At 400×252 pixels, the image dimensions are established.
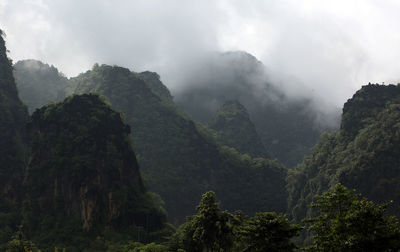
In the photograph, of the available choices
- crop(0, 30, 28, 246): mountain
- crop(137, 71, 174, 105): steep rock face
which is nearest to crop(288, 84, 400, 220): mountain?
crop(0, 30, 28, 246): mountain

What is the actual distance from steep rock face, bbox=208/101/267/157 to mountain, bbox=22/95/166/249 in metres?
89.5

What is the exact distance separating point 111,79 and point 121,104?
12.8m

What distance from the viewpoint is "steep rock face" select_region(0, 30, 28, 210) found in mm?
88938

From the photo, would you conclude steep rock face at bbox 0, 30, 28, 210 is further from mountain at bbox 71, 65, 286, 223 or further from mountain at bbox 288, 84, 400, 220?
mountain at bbox 288, 84, 400, 220

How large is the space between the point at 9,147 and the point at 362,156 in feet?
264

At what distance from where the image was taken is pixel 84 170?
8262cm

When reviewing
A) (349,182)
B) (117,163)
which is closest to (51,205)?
(117,163)

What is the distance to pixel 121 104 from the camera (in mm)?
148000

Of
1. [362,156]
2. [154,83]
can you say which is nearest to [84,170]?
[362,156]

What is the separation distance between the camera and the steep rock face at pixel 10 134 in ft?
292

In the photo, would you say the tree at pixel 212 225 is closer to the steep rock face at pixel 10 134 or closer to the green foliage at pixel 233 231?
the green foliage at pixel 233 231

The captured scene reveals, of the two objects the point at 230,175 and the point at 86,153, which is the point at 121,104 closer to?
the point at 230,175

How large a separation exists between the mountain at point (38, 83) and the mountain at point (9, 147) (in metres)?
44.2

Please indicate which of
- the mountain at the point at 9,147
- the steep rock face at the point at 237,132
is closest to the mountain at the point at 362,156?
the steep rock face at the point at 237,132
